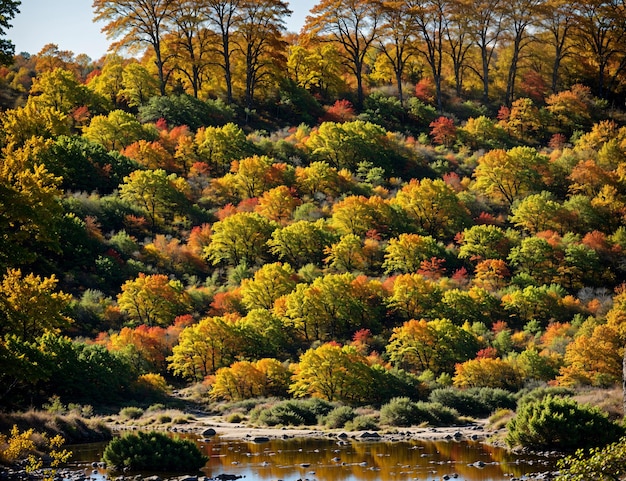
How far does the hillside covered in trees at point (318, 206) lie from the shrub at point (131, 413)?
5.63ft

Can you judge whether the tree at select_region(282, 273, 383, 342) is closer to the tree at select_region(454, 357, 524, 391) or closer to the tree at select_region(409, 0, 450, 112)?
the tree at select_region(454, 357, 524, 391)

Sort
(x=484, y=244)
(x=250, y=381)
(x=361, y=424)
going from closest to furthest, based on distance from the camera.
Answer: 1. (x=361, y=424)
2. (x=250, y=381)
3. (x=484, y=244)

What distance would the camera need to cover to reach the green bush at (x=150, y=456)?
26.4 meters

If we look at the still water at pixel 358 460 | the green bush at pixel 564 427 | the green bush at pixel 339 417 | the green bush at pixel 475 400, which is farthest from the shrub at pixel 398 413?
the green bush at pixel 564 427

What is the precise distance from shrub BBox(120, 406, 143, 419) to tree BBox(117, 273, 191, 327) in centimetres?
1303

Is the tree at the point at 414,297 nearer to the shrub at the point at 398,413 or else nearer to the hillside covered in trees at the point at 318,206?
the hillside covered in trees at the point at 318,206

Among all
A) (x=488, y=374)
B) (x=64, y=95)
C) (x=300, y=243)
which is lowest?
(x=488, y=374)

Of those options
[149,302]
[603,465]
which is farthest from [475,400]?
[603,465]

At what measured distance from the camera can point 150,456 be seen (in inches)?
1040

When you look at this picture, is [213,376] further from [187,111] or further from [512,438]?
[187,111]

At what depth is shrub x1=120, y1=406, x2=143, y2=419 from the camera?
4009cm

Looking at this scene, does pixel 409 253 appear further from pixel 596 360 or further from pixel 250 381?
pixel 596 360

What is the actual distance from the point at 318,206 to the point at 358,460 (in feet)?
138

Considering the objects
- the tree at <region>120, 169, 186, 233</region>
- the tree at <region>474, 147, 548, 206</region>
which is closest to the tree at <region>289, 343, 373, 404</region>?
the tree at <region>120, 169, 186, 233</region>
